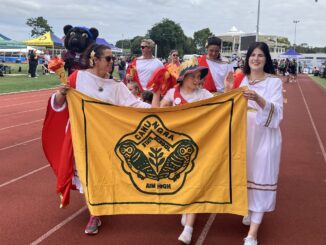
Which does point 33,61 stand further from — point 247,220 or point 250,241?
point 250,241

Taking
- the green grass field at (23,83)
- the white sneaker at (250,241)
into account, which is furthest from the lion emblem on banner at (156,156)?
the green grass field at (23,83)

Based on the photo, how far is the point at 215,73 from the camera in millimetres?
5273

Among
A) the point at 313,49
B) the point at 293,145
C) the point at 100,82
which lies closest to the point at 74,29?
the point at 100,82

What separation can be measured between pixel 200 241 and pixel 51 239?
1.43 metres

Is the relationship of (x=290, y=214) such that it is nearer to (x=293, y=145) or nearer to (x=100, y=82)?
(x=100, y=82)

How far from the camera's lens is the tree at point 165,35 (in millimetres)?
55406

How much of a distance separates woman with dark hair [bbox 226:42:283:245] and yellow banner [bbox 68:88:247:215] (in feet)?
A: 0.34

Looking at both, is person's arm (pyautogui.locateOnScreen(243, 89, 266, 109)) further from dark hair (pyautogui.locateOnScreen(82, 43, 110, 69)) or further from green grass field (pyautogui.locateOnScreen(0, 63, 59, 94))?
green grass field (pyautogui.locateOnScreen(0, 63, 59, 94))

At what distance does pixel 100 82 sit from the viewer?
397 centimetres

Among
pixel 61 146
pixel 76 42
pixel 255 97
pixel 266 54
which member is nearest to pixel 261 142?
pixel 255 97

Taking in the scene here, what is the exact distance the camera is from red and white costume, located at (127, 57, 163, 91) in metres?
6.39

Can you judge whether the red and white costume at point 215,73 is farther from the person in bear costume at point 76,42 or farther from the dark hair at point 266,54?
the person in bear costume at point 76,42

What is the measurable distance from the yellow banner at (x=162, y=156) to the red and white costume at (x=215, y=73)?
1705 mm

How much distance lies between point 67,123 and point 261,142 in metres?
1.91
